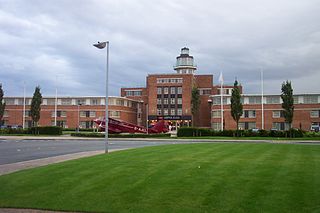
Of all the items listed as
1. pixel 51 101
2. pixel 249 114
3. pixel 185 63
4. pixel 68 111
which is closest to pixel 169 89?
pixel 185 63

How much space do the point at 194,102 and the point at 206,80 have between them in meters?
40.9

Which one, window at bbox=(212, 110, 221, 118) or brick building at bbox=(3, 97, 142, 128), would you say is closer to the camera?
window at bbox=(212, 110, 221, 118)

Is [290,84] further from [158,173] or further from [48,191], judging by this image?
[48,191]

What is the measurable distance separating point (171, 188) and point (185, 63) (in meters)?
98.9

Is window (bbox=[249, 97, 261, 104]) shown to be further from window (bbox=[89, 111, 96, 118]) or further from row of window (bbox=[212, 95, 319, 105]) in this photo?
window (bbox=[89, 111, 96, 118])

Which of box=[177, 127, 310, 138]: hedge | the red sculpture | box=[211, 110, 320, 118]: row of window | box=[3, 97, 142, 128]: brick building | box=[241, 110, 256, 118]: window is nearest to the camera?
box=[177, 127, 310, 138]: hedge

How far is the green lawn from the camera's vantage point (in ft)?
26.3

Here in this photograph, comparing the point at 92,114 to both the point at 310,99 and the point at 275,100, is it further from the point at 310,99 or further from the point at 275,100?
the point at 310,99

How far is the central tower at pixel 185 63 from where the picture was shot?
106m

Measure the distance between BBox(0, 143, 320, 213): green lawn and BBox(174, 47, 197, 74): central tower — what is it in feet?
309

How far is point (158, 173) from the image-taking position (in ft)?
37.9

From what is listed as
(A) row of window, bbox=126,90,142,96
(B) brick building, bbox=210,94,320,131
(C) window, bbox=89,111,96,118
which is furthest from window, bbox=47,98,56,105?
(B) brick building, bbox=210,94,320,131

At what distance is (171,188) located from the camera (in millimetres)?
9453

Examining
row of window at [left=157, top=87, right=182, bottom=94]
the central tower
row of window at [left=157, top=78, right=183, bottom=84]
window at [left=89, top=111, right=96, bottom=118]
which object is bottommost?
window at [left=89, top=111, right=96, bottom=118]
